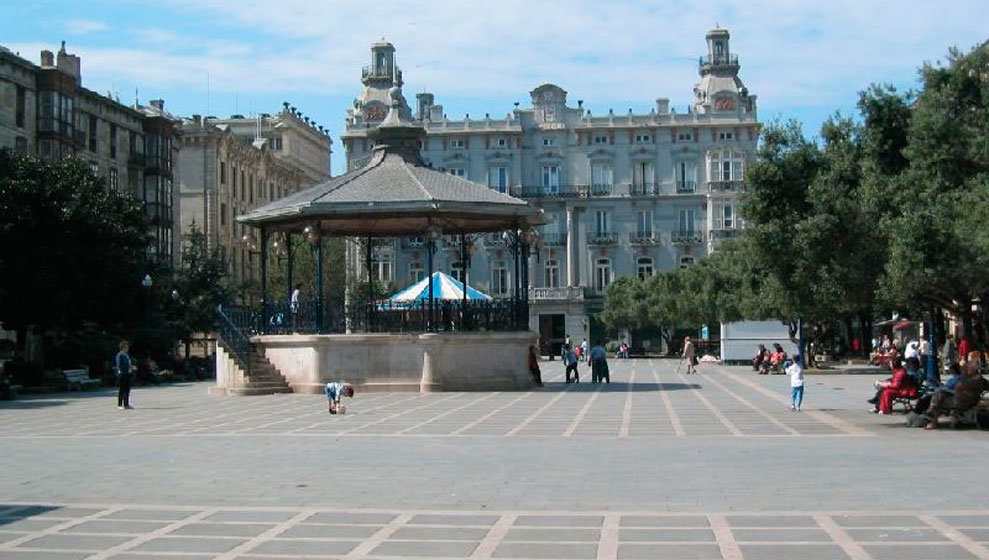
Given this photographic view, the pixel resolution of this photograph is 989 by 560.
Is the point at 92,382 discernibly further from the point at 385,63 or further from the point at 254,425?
the point at 385,63

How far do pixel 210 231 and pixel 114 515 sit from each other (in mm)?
72978

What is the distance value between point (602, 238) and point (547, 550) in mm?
90572

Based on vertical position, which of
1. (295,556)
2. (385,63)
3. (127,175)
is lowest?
(295,556)

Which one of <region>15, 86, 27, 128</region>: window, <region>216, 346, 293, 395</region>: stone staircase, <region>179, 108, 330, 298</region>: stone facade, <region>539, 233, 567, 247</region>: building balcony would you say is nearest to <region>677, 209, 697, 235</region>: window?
<region>539, 233, 567, 247</region>: building balcony

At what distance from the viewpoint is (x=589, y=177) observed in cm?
9969

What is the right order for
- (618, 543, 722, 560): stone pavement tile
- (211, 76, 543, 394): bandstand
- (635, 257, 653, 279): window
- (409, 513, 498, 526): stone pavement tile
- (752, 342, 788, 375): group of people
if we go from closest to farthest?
(618, 543, 722, 560): stone pavement tile → (409, 513, 498, 526): stone pavement tile → (211, 76, 543, 394): bandstand → (752, 342, 788, 375): group of people → (635, 257, 653, 279): window

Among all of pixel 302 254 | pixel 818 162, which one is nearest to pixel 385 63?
pixel 302 254

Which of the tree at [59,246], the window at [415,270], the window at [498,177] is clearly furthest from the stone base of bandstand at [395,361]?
the window at [498,177]

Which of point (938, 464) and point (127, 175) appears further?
point (127, 175)

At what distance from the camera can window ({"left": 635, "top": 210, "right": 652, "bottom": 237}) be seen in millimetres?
99188

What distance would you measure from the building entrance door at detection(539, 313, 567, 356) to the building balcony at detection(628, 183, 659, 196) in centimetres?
1138

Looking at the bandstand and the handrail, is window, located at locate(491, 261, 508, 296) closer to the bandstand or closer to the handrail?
the bandstand

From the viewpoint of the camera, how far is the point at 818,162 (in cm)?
2450

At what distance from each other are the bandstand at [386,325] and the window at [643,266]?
207 feet
